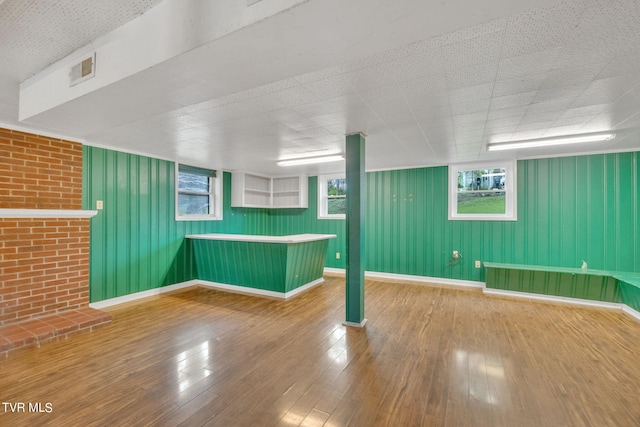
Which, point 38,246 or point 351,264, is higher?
point 38,246

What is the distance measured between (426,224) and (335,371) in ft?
12.8

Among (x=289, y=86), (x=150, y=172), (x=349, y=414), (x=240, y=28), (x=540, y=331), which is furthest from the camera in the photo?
(x=150, y=172)

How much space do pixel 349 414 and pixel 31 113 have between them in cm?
330

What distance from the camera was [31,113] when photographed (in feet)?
7.23

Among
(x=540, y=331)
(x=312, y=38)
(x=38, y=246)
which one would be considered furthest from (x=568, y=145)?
(x=38, y=246)

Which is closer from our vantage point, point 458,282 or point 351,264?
point 351,264

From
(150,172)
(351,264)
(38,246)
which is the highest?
(150,172)

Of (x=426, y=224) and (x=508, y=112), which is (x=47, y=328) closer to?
(x=508, y=112)

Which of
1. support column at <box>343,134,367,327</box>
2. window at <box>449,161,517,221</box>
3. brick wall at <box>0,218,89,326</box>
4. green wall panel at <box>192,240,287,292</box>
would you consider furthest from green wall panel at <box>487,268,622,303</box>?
brick wall at <box>0,218,89,326</box>

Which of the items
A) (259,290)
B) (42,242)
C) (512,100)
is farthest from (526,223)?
(42,242)

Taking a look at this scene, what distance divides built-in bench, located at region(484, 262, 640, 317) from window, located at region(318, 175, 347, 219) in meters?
3.17

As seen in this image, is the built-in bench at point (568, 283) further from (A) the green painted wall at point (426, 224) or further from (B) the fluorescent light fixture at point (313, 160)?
(B) the fluorescent light fixture at point (313, 160)

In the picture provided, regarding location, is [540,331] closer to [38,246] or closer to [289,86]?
[289,86]

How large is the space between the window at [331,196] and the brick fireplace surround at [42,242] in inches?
171
